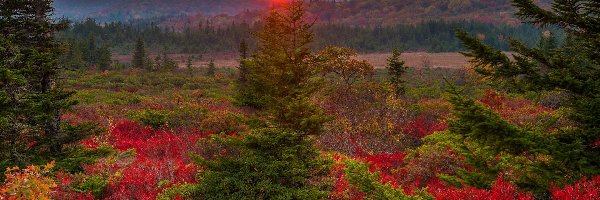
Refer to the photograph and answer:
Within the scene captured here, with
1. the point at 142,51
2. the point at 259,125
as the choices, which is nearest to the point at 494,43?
the point at 142,51

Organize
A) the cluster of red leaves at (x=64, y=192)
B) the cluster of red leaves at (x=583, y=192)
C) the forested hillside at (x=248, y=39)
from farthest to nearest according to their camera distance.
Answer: the forested hillside at (x=248, y=39) → the cluster of red leaves at (x=64, y=192) → the cluster of red leaves at (x=583, y=192)

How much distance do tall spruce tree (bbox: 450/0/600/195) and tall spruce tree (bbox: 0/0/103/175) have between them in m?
9.52

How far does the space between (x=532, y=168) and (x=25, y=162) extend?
11.1m

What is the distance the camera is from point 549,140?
7.35m

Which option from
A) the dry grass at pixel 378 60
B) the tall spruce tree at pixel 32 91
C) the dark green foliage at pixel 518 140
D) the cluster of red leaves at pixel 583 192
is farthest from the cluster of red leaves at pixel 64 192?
the dry grass at pixel 378 60

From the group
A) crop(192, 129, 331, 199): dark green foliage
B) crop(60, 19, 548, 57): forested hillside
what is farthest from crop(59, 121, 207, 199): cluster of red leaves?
crop(60, 19, 548, 57): forested hillside

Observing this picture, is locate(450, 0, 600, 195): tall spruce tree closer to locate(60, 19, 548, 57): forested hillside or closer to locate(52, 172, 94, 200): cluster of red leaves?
locate(52, 172, 94, 200): cluster of red leaves

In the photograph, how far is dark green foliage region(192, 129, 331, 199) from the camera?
9.56 m

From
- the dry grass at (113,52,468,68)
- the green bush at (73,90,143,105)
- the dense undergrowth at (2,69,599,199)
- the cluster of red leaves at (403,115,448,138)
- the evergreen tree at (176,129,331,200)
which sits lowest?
the dry grass at (113,52,468,68)

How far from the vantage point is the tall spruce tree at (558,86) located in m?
7.18

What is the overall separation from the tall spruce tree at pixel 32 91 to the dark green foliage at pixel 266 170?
4308 millimetres

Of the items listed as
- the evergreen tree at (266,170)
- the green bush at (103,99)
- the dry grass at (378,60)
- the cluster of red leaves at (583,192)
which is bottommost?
the dry grass at (378,60)

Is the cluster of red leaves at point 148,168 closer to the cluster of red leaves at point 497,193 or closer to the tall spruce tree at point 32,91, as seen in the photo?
the tall spruce tree at point 32,91

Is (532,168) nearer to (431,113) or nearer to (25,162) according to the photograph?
(25,162)
